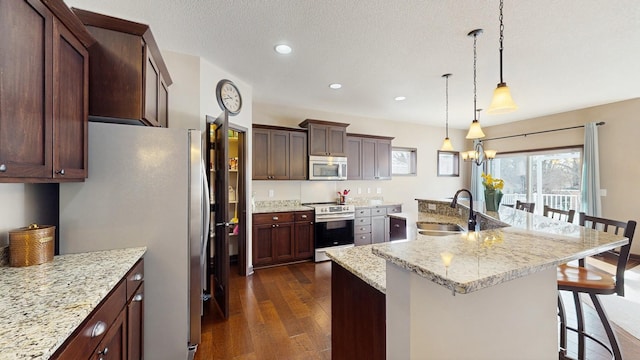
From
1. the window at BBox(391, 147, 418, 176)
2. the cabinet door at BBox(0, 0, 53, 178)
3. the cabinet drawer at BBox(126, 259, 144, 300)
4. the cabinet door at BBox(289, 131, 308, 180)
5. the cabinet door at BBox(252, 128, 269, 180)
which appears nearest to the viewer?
the cabinet door at BBox(0, 0, 53, 178)

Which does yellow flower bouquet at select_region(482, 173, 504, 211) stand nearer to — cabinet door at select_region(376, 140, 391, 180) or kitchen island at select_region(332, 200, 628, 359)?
kitchen island at select_region(332, 200, 628, 359)

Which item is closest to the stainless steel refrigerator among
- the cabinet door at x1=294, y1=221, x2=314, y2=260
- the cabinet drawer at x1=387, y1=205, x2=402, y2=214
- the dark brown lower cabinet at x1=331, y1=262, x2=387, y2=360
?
the dark brown lower cabinet at x1=331, y1=262, x2=387, y2=360

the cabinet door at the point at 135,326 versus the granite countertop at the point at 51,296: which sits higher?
the granite countertop at the point at 51,296

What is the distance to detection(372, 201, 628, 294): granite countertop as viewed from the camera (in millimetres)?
759

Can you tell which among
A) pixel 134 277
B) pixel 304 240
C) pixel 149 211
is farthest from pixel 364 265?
pixel 304 240

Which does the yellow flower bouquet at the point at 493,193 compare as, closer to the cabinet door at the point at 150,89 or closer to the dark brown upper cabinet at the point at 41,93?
the cabinet door at the point at 150,89

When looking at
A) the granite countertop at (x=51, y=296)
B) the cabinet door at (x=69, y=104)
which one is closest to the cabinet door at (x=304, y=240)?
the granite countertop at (x=51, y=296)

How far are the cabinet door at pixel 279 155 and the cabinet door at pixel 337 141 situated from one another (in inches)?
31.2

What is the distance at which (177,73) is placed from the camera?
2709 millimetres

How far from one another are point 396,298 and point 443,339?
0.69 ft

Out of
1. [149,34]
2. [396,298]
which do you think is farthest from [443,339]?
[149,34]

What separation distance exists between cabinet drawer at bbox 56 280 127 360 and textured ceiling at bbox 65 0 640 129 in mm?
2023

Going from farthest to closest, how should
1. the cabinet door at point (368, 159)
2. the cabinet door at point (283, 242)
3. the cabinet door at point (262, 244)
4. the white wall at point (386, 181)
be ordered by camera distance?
the cabinet door at point (368, 159) < the white wall at point (386, 181) < the cabinet door at point (283, 242) < the cabinet door at point (262, 244)

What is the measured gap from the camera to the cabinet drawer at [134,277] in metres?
1.39
